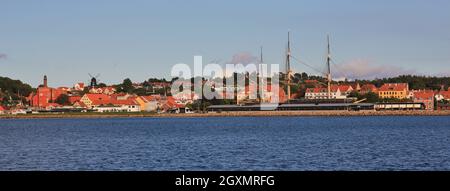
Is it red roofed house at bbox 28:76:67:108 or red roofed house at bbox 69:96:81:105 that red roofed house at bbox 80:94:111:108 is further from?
red roofed house at bbox 28:76:67:108

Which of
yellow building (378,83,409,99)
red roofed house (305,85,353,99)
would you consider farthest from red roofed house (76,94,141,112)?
yellow building (378,83,409,99)

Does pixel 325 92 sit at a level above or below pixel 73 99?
above

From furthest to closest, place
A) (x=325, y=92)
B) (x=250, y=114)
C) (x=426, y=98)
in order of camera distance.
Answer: (x=325, y=92)
(x=426, y=98)
(x=250, y=114)

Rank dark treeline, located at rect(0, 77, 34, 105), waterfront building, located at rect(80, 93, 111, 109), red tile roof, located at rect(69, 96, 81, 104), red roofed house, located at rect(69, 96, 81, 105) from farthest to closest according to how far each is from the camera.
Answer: dark treeline, located at rect(0, 77, 34, 105), red tile roof, located at rect(69, 96, 81, 104), red roofed house, located at rect(69, 96, 81, 105), waterfront building, located at rect(80, 93, 111, 109)

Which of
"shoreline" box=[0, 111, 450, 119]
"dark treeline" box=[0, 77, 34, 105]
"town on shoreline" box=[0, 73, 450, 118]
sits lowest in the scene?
"shoreline" box=[0, 111, 450, 119]

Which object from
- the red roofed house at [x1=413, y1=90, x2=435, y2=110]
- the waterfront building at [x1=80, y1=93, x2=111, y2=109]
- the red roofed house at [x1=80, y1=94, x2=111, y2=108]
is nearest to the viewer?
the red roofed house at [x1=413, y1=90, x2=435, y2=110]

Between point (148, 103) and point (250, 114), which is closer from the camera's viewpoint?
point (250, 114)

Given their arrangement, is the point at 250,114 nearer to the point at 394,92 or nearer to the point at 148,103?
the point at 148,103

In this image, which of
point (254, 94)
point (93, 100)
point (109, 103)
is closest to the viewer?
point (109, 103)

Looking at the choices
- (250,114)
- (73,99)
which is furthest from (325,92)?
(73,99)

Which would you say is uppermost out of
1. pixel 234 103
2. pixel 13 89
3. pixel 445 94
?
pixel 13 89

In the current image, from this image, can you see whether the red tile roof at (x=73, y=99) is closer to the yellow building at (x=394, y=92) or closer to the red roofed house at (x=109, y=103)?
the red roofed house at (x=109, y=103)
